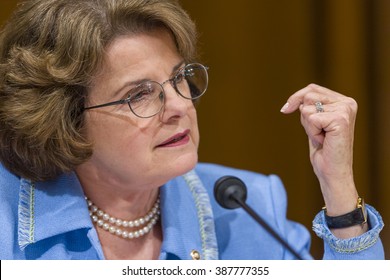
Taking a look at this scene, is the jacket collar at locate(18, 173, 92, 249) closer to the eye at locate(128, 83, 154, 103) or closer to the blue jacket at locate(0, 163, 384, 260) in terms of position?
Answer: the blue jacket at locate(0, 163, 384, 260)

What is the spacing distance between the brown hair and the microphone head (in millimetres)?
335

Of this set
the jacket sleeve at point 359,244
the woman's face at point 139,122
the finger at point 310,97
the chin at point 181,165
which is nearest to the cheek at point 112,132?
the woman's face at point 139,122

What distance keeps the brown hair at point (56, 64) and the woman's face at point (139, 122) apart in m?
0.03

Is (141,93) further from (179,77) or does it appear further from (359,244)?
(359,244)

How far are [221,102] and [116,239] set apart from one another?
39.3 inches

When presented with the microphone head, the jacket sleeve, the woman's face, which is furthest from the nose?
the jacket sleeve

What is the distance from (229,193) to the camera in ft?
5.22

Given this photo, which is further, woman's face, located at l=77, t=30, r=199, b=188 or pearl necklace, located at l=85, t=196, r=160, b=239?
pearl necklace, located at l=85, t=196, r=160, b=239

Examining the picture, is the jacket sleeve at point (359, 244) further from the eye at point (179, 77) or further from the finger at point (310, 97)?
the eye at point (179, 77)

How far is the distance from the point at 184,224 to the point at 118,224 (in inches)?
7.1

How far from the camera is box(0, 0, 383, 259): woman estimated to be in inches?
58.1

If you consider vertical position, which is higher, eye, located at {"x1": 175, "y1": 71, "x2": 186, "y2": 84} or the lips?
eye, located at {"x1": 175, "y1": 71, "x2": 186, "y2": 84}

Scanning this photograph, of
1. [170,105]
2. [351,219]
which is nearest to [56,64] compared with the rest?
[170,105]

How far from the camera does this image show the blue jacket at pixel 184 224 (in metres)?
1.51
